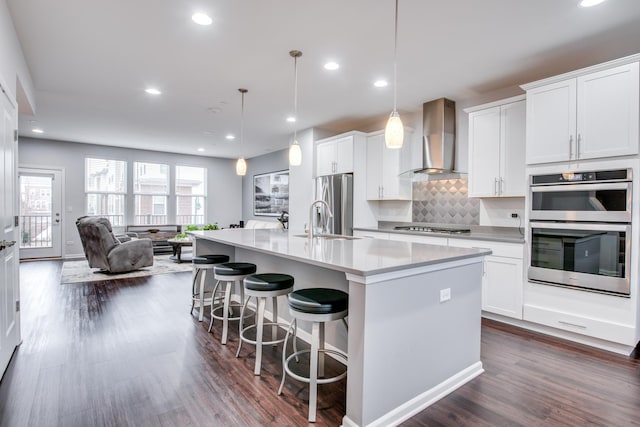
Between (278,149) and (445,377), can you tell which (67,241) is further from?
(445,377)

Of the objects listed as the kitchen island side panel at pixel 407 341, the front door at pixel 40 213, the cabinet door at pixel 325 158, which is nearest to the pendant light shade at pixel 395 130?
the kitchen island side panel at pixel 407 341

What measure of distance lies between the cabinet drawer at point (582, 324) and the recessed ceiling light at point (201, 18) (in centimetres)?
385

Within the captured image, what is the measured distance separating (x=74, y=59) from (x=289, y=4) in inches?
96.8

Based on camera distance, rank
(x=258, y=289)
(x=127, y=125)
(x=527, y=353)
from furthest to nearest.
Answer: (x=127, y=125) → (x=527, y=353) → (x=258, y=289)

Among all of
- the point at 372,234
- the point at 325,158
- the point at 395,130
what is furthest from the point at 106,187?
the point at 395,130

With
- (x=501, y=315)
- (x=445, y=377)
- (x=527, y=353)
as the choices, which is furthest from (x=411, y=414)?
(x=501, y=315)

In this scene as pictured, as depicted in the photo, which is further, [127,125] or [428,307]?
[127,125]

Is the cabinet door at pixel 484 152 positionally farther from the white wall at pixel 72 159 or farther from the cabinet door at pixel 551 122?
the white wall at pixel 72 159

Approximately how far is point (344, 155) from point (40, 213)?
7070 mm

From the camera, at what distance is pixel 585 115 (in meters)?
2.93

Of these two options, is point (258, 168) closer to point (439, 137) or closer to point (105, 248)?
point (105, 248)

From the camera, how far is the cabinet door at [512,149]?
11.9ft

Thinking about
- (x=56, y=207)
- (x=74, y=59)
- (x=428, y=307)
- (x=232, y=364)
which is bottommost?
(x=232, y=364)

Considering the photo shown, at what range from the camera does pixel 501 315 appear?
3520mm
